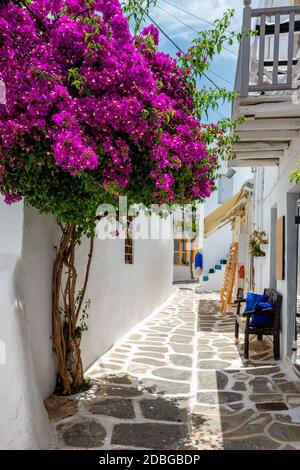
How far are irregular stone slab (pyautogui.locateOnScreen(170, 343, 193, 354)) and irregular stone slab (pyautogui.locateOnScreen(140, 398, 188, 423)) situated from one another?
2609 mm

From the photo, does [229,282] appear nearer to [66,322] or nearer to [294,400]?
[294,400]

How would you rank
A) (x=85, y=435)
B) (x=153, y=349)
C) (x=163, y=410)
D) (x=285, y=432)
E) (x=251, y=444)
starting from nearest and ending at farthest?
1. (x=251, y=444)
2. (x=85, y=435)
3. (x=285, y=432)
4. (x=163, y=410)
5. (x=153, y=349)

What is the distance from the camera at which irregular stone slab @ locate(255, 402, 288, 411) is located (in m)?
5.02

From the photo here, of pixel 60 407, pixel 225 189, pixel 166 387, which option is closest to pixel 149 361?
pixel 166 387

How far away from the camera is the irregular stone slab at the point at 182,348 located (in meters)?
7.96

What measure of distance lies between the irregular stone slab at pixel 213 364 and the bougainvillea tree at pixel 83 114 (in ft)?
11.5

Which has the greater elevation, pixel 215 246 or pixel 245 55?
pixel 245 55

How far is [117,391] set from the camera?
18.3 ft

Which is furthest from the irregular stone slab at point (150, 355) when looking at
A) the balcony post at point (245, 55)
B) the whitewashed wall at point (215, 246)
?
the whitewashed wall at point (215, 246)

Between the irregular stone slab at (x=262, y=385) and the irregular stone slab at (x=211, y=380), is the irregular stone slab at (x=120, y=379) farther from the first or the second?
the irregular stone slab at (x=262, y=385)

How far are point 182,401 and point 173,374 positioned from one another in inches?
45.0

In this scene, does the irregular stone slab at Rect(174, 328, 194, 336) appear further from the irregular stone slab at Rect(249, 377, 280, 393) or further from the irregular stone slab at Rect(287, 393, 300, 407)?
the irregular stone slab at Rect(287, 393, 300, 407)

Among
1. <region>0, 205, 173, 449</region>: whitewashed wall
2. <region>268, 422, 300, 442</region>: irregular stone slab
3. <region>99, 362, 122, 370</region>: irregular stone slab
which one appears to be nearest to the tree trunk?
<region>0, 205, 173, 449</region>: whitewashed wall
